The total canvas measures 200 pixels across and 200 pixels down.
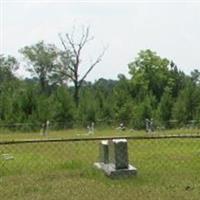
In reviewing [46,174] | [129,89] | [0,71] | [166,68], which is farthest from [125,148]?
[0,71]

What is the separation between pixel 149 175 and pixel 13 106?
115ft

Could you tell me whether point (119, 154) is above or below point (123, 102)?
below

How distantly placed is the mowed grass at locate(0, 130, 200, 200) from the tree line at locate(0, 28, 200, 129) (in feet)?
63.1

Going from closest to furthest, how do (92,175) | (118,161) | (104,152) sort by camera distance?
(118,161) → (92,175) → (104,152)

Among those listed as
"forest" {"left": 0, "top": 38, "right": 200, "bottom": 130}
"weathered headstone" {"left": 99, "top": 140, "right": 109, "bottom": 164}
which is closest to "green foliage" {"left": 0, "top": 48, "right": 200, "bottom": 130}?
"forest" {"left": 0, "top": 38, "right": 200, "bottom": 130}

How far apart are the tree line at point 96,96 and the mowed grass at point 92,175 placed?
1924 cm

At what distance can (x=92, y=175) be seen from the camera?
45.3 ft

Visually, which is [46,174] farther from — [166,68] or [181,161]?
[166,68]

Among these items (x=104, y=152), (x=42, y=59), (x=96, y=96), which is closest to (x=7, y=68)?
(x=42, y=59)

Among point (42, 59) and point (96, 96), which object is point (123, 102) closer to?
point (96, 96)

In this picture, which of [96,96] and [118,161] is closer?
[118,161]

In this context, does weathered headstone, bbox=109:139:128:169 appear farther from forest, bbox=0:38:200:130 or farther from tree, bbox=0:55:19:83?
tree, bbox=0:55:19:83

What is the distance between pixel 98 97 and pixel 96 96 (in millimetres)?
812

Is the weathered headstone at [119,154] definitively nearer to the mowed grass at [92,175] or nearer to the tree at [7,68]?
the mowed grass at [92,175]
